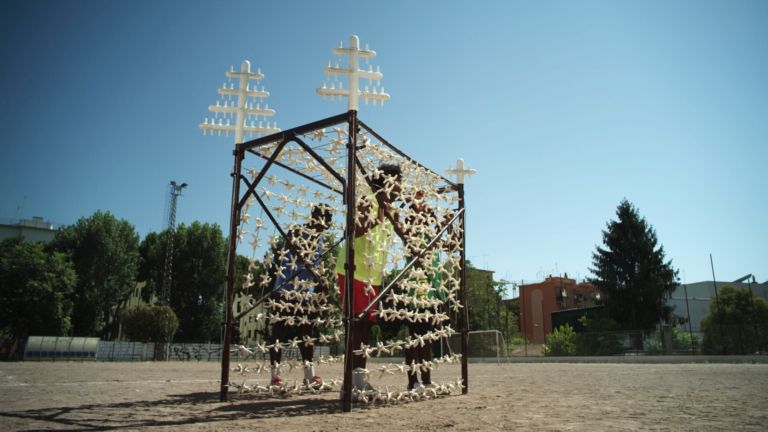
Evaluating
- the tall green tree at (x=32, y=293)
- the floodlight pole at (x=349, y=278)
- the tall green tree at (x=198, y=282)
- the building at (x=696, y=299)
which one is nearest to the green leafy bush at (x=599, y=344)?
the floodlight pole at (x=349, y=278)

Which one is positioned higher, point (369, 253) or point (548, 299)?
point (548, 299)

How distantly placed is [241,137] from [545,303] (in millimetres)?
59152

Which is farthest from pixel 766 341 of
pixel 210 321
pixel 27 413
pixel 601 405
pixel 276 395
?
pixel 210 321

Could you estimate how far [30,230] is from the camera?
5009 cm

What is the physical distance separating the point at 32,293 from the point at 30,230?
2272 cm

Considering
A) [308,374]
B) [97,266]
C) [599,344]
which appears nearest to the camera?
[308,374]

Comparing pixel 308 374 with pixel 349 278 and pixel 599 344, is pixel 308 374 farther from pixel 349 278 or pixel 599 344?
pixel 599 344

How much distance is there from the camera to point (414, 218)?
17.9 ft

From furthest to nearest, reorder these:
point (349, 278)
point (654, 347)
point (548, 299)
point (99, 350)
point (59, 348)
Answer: point (548, 299) < point (99, 350) < point (59, 348) < point (654, 347) < point (349, 278)

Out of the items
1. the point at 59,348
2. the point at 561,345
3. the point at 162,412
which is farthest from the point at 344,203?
the point at 59,348

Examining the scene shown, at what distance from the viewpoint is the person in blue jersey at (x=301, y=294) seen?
5337 millimetres

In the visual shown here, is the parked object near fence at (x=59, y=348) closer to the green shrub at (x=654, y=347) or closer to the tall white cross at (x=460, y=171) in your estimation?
Answer: the tall white cross at (x=460, y=171)

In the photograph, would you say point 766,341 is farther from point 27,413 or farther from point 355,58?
point 27,413

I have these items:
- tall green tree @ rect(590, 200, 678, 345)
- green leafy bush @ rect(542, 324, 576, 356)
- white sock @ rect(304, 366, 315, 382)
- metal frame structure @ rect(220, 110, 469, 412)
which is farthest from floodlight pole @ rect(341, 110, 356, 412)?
tall green tree @ rect(590, 200, 678, 345)
